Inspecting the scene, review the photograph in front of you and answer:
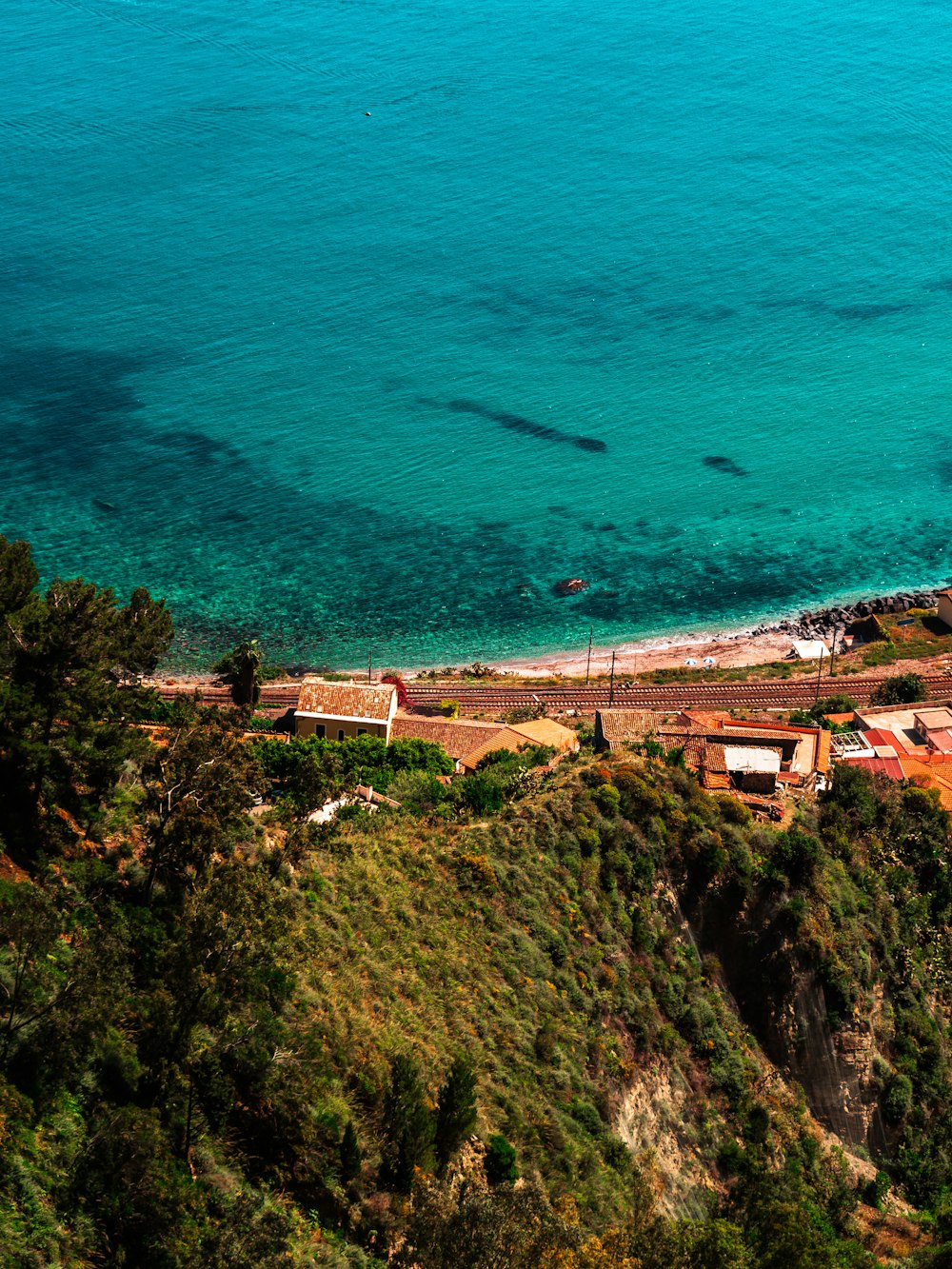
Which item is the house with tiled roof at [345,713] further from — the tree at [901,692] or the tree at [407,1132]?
the tree at [407,1132]

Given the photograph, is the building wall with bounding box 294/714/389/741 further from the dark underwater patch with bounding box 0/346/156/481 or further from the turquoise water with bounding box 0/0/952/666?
the dark underwater patch with bounding box 0/346/156/481

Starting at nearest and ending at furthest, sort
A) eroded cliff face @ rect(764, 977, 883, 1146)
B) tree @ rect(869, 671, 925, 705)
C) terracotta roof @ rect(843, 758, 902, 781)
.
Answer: eroded cliff face @ rect(764, 977, 883, 1146) → terracotta roof @ rect(843, 758, 902, 781) → tree @ rect(869, 671, 925, 705)

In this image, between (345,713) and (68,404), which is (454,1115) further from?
(68,404)

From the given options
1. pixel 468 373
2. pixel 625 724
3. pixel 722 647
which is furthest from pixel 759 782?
pixel 468 373

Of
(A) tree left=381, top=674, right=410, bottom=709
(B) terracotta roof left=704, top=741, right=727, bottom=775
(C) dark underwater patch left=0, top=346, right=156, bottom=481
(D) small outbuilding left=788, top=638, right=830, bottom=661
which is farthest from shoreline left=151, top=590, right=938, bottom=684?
(C) dark underwater patch left=0, top=346, right=156, bottom=481

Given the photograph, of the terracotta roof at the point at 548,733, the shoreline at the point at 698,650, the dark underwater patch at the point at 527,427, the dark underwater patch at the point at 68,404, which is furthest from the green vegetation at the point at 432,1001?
the dark underwater patch at the point at 68,404

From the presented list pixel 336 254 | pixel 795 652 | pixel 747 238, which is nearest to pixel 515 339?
pixel 336 254

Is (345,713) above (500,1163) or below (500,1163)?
below
